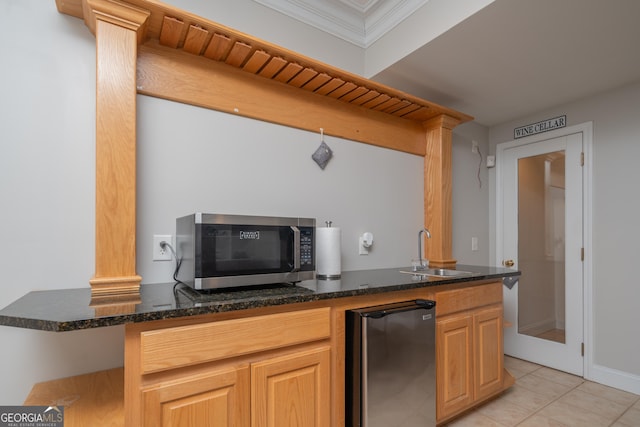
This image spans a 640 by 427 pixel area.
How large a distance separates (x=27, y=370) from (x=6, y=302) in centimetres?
29

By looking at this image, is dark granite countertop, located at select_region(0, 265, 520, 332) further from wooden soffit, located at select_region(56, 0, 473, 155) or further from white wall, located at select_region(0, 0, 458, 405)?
wooden soffit, located at select_region(56, 0, 473, 155)

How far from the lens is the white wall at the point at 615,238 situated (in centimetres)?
236

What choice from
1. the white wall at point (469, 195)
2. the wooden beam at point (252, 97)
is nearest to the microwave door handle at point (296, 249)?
the wooden beam at point (252, 97)

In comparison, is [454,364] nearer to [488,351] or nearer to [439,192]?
[488,351]

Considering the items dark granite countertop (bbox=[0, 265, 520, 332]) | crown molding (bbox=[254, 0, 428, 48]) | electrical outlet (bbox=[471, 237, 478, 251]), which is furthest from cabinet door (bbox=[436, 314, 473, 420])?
crown molding (bbox=[254, 0, 428, 48])

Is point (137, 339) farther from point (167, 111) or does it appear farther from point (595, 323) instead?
point (595, 323)

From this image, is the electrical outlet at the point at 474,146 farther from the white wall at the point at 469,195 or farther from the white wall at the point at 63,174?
the white wall at the point at 63,174

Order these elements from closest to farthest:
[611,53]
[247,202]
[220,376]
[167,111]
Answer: [220,376], [167,111], [247,202], [611,53]

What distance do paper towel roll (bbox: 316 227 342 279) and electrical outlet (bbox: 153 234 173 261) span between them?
0.80 meters

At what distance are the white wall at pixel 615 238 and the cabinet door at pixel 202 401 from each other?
2778 mm

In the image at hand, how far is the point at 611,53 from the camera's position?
6.55ft

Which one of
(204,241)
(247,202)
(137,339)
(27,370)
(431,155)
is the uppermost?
(431,155)

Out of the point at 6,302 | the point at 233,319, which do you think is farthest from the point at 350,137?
the point at 6,302

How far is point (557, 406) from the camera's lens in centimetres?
215
